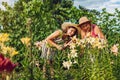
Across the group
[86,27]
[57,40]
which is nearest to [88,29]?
[86,27]

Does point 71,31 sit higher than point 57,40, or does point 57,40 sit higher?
point 71,31

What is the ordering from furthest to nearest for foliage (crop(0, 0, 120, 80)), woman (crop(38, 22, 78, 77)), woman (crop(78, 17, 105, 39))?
woman (crop(38, 22, 78, 77)), woman (crop(78, 17, 105, 39)), foliage (crop(0, 0, 120, 80))

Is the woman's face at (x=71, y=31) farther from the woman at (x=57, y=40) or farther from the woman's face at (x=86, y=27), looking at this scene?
the woman's face at (x=86, y=27)

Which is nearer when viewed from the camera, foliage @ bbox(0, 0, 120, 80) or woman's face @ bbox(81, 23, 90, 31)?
foliage @ bbox(0, 0, 120, 80)

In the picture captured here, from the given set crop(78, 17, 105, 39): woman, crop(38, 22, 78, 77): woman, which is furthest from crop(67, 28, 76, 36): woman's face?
crop(78, 17, 105, 39): woman

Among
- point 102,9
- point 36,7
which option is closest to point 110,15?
point 102,9

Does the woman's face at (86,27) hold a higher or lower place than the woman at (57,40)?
higher

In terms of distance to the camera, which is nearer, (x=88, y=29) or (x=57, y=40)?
(x=88, y=29)

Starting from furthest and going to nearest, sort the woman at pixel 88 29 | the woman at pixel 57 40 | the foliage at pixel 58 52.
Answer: the woman at pixel 57 40 < the woman at pixel 88 29 < the foliage at pixel 58 52

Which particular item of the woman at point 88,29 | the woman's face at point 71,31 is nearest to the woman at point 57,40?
the woman's face at point 71,31

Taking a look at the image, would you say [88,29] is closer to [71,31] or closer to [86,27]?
[86,27]

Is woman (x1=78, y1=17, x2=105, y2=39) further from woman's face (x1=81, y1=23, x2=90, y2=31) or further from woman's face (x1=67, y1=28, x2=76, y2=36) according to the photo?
woman's face (x1=67, y1=28, x2=76, y2=36)

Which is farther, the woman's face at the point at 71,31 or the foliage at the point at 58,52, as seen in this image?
the woman's face at the point at 71,31

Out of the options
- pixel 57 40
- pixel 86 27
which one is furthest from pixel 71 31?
pixel 57 40
